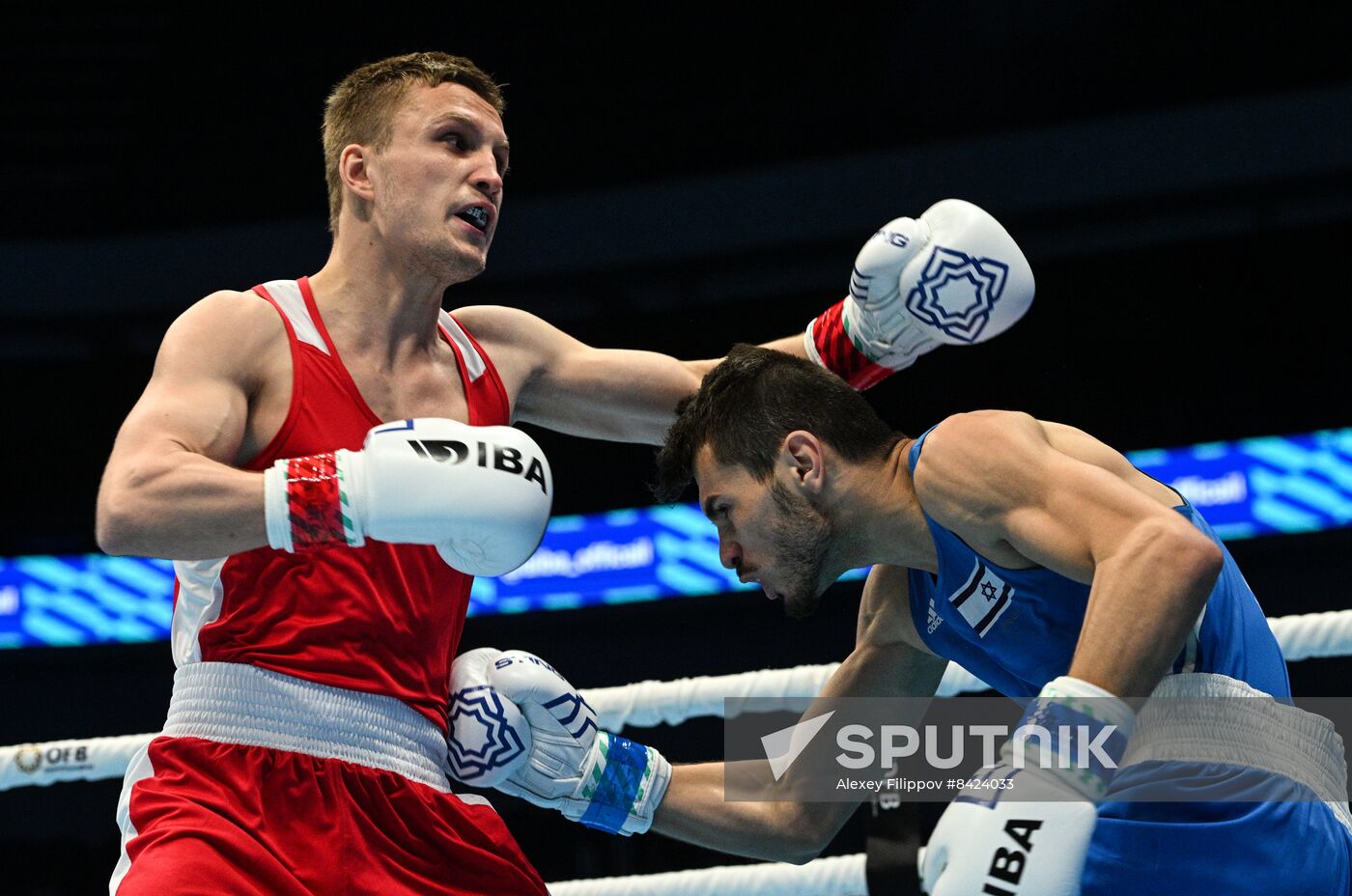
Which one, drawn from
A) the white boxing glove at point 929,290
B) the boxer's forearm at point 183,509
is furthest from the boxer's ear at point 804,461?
the boxer's forearm at point 183,509

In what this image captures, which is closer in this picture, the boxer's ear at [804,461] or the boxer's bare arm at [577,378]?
the boxer's ear at [804,461]

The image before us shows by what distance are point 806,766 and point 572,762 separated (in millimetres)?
484

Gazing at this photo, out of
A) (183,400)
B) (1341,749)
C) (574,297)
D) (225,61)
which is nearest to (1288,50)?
(574,297)

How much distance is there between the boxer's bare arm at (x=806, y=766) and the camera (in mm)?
2561

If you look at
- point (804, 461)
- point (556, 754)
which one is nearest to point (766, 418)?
point (804, 461)

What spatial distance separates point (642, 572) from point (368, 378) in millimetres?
7054

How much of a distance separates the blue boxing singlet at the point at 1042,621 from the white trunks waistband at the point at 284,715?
88cm

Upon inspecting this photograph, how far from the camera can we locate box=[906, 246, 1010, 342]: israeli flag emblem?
99.3 inches

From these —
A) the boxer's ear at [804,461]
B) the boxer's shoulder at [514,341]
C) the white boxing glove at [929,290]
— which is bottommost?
the boxer's ear at [804,461]

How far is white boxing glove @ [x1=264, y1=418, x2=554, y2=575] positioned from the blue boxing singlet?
628 mm

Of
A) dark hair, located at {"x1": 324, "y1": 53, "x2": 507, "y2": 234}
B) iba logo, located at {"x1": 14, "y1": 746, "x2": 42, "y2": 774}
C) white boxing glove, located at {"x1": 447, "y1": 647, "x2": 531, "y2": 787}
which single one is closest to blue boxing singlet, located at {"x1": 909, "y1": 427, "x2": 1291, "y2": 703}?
white boxing glove, located at {"x1": 447, "y1": 647, "x2": 531, "y2": 787}

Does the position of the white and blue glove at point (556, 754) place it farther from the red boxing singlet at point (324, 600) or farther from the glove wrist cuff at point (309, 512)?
the glove wrist cuff at point (309, 512)

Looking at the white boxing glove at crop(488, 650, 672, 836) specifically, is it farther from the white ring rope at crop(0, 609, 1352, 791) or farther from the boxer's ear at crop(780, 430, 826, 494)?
the boxer's ear at crop(780, 430, 826, 494)

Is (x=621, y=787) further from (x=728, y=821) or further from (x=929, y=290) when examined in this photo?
(x=929, y=290)
